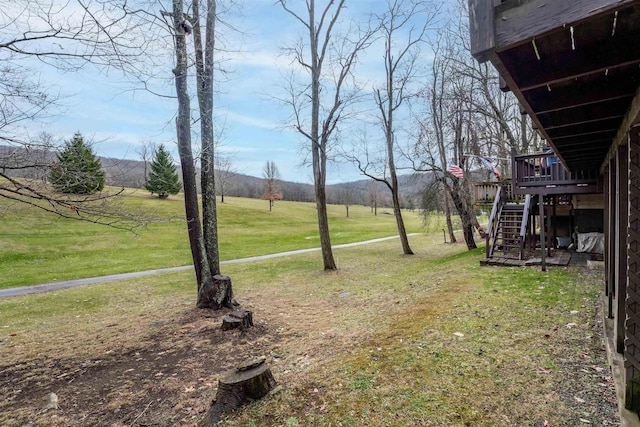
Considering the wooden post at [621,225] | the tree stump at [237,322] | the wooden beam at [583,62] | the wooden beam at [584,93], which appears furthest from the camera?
the tree stump at [237,322]

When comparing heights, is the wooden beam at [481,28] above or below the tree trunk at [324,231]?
above

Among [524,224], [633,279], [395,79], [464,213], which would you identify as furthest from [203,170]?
[395,79]

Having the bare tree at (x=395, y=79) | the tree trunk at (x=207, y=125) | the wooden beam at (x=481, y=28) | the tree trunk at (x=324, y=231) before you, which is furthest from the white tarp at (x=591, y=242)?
the wooden beam at (x=481, y=28)

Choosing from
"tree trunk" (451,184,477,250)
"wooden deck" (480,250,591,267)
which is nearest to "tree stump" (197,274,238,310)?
"wooden deck" (480,250,591,267)

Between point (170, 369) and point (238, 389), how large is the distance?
1.78m

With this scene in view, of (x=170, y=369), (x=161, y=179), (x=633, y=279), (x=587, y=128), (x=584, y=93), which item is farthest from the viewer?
(x=161, y=179)

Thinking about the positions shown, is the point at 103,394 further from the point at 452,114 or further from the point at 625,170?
the point at 452,114

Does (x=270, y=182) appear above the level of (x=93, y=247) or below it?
above

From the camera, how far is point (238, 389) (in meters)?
3.42

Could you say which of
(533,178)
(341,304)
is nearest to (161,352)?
(341,304)

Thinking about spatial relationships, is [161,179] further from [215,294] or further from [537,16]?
[537,16]

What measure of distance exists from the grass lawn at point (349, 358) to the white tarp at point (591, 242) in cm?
245

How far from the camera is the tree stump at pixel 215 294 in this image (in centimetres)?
712

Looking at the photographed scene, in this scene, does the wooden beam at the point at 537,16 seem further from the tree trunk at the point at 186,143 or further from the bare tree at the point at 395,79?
the bare tree at the point at 395,79
